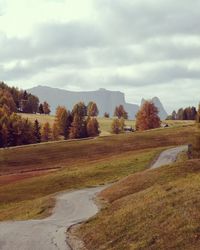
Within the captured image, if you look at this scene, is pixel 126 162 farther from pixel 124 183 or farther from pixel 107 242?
pixel 107 242

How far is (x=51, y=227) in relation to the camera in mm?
28484

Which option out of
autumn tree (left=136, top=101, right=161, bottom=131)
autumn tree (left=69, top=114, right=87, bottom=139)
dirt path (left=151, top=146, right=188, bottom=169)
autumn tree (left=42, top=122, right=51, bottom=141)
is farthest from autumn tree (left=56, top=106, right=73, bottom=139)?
dirt path (left=151, top=146, right=188, bottom=169)

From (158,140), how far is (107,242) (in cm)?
9180

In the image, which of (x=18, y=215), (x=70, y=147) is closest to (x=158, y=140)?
(x=70, y=147)

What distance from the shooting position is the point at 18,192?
54000 millimetres

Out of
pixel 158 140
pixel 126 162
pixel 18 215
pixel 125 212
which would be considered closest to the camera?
pixel 125 212

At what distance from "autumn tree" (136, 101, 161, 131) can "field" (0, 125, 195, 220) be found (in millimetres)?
21938

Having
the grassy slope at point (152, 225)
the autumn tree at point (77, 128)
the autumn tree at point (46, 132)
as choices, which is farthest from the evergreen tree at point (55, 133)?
the grassy slope at point (152, 225)

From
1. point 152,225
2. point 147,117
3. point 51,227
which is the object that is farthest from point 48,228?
point 147,117

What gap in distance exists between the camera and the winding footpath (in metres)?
23.4

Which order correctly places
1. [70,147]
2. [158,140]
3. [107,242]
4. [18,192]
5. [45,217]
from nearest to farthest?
[107,242]
[45,217]
[18,192]
[70,147]
[158,140]

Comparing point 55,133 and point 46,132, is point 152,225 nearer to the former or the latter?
point 55,133

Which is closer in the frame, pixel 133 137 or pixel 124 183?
pixel 124 183

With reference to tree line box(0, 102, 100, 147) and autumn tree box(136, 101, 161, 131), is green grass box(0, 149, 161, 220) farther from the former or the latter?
autumn tree box(136, 101, 161, 131)
